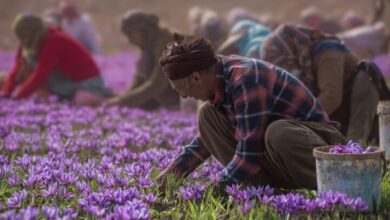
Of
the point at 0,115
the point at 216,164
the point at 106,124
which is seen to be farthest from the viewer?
the point at 0,115

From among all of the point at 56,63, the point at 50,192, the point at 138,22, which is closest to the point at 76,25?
the point at 56,63

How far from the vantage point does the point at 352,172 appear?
13.0 feet

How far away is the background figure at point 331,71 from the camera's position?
615 cm

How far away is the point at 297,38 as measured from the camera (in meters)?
6.19

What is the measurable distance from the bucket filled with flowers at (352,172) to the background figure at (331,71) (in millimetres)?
2097

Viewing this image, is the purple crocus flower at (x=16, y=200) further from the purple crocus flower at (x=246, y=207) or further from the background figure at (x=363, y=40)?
the background figure at (x=363, y=40)

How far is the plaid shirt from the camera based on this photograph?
13.5 feet

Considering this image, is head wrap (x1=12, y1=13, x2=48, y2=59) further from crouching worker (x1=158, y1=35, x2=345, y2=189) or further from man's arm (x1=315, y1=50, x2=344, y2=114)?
crouching worker (x1=158, y1=35, x2=345, y2=189)

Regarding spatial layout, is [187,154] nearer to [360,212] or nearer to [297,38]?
[360,212]

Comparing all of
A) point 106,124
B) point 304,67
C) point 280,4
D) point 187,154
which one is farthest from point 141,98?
point 280,4

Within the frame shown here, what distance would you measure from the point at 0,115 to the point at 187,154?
5080 mm

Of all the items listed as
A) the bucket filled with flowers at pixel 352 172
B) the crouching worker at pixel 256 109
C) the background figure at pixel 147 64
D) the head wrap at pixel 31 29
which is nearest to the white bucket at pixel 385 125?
the crouching worker at pixel 256 109

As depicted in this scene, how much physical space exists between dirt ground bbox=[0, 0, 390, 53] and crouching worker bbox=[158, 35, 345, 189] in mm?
28956

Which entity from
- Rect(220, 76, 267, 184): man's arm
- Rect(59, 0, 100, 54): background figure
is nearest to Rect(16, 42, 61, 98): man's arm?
Rect(220, 76, 267, 184): man's arm
